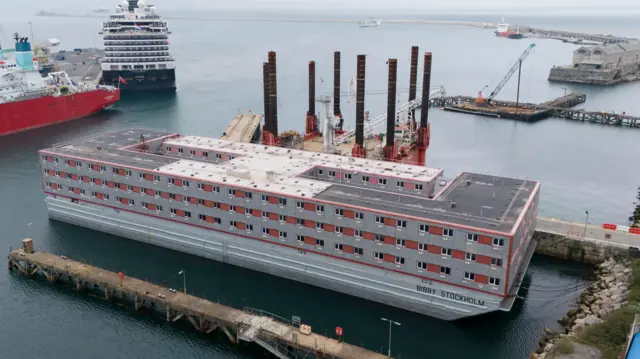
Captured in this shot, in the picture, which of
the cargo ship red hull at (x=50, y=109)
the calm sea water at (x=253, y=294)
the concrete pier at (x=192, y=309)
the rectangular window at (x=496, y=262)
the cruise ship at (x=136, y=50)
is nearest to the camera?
the concrete pier at (x=192, y=309)

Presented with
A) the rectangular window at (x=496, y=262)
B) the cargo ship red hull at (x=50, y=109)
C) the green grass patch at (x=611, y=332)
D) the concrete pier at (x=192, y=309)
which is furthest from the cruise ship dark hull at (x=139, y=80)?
the green grass patch at (x=611, y=332)

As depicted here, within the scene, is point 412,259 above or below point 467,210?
below

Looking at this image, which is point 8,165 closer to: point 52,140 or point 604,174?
point 52,140

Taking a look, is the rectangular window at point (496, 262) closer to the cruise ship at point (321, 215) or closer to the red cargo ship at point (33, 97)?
the cruise ship at point (321, 215)

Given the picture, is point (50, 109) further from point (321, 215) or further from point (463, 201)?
point (463, 201)

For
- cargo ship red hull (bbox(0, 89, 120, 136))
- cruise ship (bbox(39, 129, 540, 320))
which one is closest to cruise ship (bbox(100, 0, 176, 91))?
cargo ship red hull (bbox(0, 89, 120, 136))

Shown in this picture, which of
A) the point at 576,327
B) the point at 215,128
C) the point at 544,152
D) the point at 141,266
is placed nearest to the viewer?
the point at 576,327

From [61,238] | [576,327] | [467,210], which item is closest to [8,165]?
[61,238]
